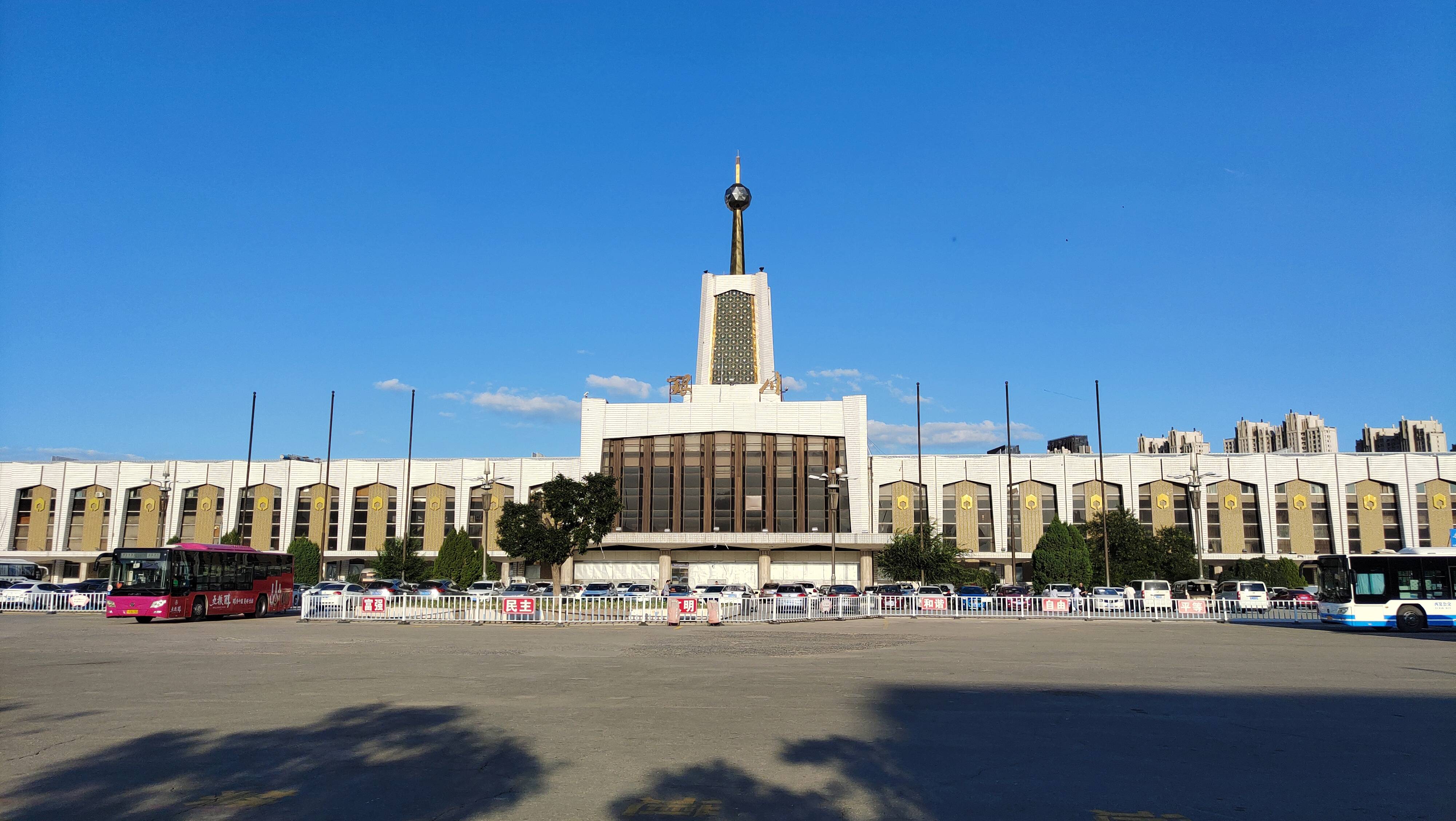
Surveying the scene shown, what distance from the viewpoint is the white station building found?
75.2 m

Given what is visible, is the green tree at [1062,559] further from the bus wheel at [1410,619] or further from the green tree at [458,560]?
the green tree at [458,560]

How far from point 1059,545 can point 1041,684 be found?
48.1m

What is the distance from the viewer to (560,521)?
52.9 m

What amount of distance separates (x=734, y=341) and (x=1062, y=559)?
35259 millimetres

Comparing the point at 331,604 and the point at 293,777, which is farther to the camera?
the point at 331,604

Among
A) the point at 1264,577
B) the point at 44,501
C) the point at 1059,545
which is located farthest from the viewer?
the point at 44,501

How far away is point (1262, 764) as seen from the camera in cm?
952

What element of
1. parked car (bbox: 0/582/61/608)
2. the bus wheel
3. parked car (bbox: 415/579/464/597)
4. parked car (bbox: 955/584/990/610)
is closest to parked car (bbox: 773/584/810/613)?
parked car (bbox: 955/584/990/610)

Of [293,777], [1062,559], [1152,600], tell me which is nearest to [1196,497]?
[1062,559]

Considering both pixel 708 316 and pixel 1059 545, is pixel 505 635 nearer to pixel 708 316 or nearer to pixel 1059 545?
pixel 1059 545

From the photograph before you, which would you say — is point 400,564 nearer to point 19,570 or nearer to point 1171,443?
point 19,570

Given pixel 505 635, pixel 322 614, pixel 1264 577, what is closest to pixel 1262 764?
pixel 505 635

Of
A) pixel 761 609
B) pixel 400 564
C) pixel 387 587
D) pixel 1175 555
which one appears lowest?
pixel 761 609

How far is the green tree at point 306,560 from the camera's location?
71062mm
